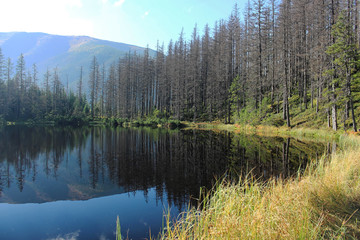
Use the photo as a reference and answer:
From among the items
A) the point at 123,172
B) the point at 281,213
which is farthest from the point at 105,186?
the point at 281,213

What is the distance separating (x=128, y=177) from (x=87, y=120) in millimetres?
52354

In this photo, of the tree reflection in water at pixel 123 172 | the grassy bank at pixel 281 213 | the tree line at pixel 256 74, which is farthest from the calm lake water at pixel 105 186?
the tree line at pixel 256 74

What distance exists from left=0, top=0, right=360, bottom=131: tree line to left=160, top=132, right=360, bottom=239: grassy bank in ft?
54.4

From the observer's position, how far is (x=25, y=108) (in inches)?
2274

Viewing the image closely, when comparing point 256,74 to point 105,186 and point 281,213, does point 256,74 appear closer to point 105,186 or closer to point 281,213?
point 105,186

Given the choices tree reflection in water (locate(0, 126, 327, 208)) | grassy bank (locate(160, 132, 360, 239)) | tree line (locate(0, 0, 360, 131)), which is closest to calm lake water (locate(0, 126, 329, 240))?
tree reflection in water (locate(0, 126, 327, 208))

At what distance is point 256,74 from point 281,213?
3439 centimetres

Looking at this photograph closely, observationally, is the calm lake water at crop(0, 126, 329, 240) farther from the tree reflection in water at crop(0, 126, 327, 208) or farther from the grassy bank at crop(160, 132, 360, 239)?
the grassy bank at crop(160, 132, 360, 239)

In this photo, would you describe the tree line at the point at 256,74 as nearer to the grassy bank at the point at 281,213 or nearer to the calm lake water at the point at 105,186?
the calm lake water at the point at 105,186

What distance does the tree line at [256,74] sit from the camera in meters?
20.5

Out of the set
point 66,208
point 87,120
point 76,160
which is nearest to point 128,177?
point 66,208

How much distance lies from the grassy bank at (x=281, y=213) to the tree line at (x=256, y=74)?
16577 millimetres

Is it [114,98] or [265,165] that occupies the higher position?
[114,98]

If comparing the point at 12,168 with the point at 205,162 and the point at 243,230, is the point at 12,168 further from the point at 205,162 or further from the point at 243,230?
the point at 243,230
